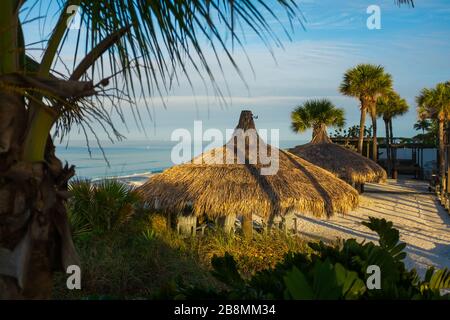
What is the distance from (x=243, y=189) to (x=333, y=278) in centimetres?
846

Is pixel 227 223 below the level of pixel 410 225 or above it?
above

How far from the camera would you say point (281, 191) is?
34.8 ft

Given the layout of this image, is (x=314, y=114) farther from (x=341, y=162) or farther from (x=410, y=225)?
(x=410, y=225)

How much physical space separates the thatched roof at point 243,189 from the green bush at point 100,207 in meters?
0.89

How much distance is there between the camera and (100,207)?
962 centimetres

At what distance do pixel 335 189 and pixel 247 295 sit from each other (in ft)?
32.5

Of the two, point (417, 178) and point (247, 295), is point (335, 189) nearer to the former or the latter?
point (247, 295)

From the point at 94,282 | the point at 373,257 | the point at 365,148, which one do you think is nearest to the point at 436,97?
the point at 365,148

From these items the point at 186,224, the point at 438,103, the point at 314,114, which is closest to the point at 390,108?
the point at 438,103

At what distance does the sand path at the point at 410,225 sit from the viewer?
11.7 m

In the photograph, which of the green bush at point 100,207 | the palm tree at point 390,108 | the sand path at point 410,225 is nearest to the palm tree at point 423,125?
the palm tree at point 390,108

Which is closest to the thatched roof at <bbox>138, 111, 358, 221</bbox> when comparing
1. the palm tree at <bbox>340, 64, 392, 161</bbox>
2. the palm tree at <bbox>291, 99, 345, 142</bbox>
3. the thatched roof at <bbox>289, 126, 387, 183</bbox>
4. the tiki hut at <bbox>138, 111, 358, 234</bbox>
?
the tiki hut at <bbox>138, 111, 358, 234</bbox>

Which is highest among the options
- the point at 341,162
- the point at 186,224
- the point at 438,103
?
the point at 438,103

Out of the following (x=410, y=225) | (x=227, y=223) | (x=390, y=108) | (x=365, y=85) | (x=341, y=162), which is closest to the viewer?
(x=227, y=223)
